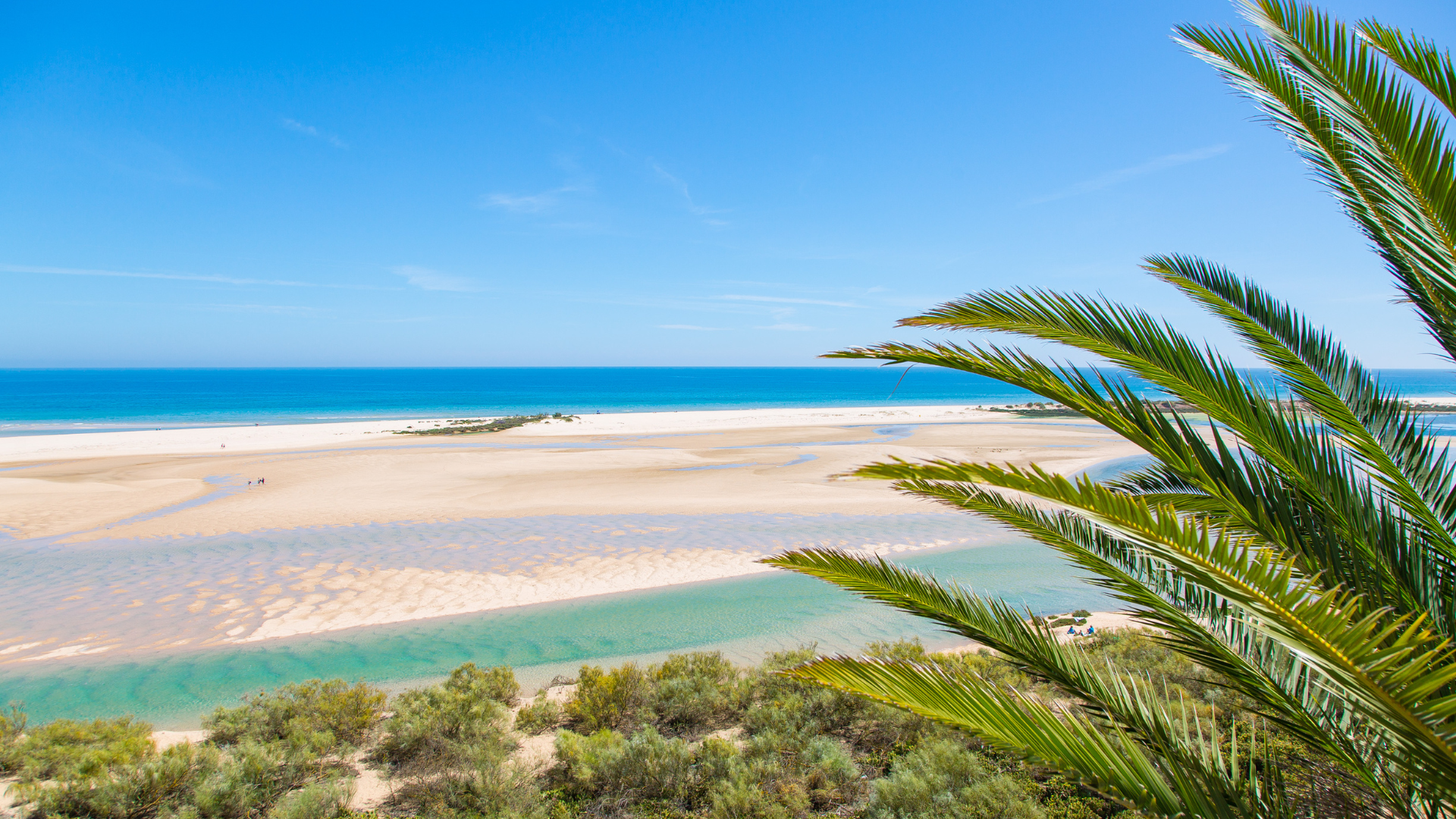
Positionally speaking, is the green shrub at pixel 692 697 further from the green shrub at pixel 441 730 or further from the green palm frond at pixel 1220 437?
the green palm frond at pixel 1220 437

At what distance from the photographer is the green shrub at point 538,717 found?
6.81 m

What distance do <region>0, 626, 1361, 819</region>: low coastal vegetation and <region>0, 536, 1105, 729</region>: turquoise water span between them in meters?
1.09

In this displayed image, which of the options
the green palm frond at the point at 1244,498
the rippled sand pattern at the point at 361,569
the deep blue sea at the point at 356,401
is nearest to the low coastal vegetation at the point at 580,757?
the green palm frond at the point at 1244,498

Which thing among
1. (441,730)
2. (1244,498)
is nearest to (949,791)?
(1244,498)

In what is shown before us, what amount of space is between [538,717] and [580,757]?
132 cm

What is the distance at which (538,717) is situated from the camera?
22.7 ft

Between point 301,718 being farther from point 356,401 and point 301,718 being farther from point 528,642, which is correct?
point 356,401

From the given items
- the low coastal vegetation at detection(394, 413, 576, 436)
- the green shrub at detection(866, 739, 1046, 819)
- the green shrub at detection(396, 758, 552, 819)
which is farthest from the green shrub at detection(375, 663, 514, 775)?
the low coastal vegetation at detection(394, 413, 576, 436)

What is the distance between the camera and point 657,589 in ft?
39.2

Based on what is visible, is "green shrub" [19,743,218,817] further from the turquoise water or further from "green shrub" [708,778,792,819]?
"green shrub" [708,778,792,819]

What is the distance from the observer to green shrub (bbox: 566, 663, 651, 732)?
270 inches

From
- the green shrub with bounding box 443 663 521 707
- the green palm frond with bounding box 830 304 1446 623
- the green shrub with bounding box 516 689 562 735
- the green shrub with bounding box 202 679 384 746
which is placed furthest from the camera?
the green shrub with bounding box 443 663 521 707

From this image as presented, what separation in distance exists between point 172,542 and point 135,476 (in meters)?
12.6

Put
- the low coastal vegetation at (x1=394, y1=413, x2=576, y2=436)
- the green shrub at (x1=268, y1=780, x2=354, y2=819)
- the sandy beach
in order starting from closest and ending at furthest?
1. the green shrub at (x1=268, y1=780, x2=354, y2=819)
2. the sandy beach
3. the low coastal vegetation at (x1=394, y1=413, x2=576, y2=436)
